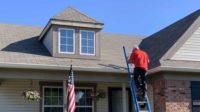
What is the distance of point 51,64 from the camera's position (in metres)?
12.4

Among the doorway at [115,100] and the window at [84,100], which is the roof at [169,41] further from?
the window at [84,100]

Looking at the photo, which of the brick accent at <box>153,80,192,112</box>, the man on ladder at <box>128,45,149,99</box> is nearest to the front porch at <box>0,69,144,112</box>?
the brick accent at <box>153,80,192,112</box>

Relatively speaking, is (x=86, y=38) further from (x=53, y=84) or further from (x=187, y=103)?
(x=187, y=103)

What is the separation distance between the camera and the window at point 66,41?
46.4 feet

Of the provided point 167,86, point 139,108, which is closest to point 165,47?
point 167,86

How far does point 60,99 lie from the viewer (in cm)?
1396

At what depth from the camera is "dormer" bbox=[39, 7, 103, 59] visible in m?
14.1

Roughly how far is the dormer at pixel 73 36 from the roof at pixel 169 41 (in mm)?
2447

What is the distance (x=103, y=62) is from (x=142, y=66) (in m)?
2.76

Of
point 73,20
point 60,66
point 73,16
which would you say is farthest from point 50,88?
point 73,16

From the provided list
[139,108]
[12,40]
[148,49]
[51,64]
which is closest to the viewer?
[139,108]

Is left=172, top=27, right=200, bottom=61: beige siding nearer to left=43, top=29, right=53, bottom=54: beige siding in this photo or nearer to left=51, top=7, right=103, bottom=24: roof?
left=51, top=7, right=103, bottom=24: roof

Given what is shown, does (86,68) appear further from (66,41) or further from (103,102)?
(103,102)

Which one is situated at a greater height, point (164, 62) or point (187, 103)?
point (164, 62)
